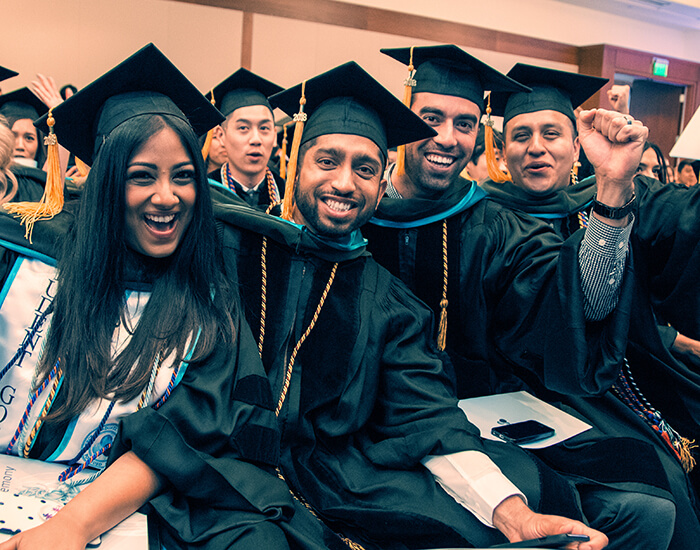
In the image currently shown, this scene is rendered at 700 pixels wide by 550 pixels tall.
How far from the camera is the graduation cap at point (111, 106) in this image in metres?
1.62

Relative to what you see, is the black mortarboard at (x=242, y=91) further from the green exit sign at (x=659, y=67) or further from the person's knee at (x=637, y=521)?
the green exit sign at (x=659, y=67)

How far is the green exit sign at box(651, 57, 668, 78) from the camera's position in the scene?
9203mm

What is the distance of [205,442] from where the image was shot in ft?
4.83

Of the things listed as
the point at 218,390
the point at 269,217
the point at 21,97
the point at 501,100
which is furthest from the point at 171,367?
the point at 21,97

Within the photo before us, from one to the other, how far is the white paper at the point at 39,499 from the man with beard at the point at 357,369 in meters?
0.47

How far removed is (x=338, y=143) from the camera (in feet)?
6.36

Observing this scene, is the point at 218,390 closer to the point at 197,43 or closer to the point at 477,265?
the point at 477,265

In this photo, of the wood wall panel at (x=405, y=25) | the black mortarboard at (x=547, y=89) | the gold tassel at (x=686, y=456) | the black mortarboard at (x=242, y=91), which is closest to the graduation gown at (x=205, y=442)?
the gold tassel at (x=686, y=456)

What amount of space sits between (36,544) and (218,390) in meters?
0.50

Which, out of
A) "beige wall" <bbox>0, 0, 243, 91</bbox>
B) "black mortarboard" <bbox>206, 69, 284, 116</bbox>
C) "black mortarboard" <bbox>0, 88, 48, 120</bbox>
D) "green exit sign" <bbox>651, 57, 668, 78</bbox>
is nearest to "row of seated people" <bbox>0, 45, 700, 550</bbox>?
"black mortarboard" <bbox>206, 69, 284, 116</bbox>

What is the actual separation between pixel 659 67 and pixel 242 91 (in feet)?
25.6

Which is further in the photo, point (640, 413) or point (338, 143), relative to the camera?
point (640, 413)

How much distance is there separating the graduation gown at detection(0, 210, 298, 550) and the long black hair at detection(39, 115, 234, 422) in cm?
5

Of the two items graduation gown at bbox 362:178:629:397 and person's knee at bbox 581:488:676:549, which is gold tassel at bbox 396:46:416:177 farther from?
person's knee at bbox 581:488:676:549
